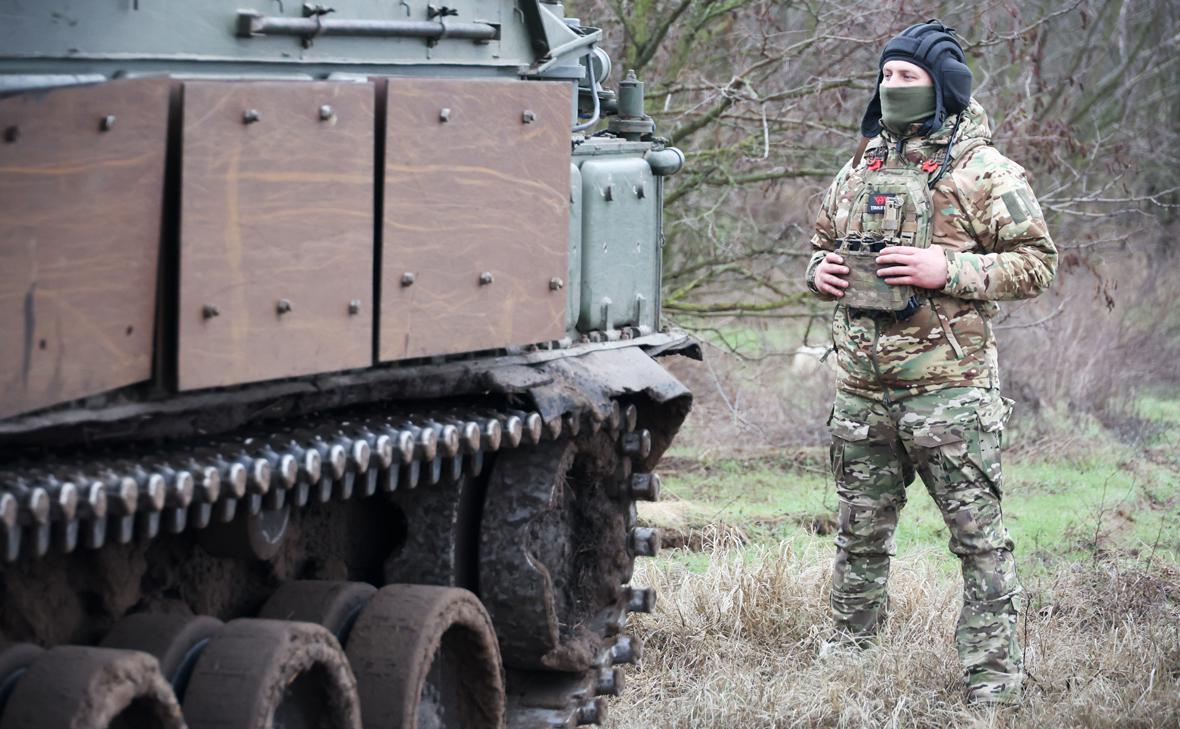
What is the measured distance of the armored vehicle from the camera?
3096 mm

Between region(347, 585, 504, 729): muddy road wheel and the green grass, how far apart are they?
103 inches

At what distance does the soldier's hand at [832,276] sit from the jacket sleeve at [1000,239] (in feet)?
1.08

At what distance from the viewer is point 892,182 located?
4.93 metres

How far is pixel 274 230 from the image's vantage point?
11.3ft

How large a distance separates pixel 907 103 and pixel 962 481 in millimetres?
1124

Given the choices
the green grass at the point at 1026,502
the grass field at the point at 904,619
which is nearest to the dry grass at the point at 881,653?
the grass field at the point at 904,619

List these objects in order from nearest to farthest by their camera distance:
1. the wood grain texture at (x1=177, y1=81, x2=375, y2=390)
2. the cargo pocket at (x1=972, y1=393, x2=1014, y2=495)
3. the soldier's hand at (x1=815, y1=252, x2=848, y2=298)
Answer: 1. the wood grain texture at (x1=177, y1=81, x2=375, y2=390)
2. the cargo pocket at (x1=972, y1=393, x2=1014, y2=495)
3. the soldier's hand at (x1=815, y1=252, x2=848, y2=298)

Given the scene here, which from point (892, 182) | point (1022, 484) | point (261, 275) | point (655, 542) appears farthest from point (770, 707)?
point (1022, 484)

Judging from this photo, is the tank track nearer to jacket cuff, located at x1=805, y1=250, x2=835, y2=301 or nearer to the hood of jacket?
jacket cuff, located at x1=805, y1=250, x2=835, y2=301

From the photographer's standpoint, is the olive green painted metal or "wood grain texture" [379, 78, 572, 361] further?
the olive green painted metal

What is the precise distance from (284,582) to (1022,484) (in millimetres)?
5576

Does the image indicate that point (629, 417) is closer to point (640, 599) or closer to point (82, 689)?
point (640, 599)

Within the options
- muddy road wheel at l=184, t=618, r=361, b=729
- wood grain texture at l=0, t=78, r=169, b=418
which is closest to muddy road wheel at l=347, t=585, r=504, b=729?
muddy road wheel at l=184, t=618, r=361, b=729

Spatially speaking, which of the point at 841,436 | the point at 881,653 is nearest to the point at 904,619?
the point at 881,653
